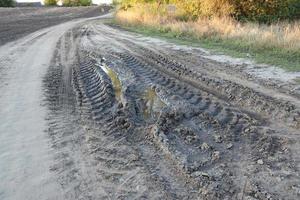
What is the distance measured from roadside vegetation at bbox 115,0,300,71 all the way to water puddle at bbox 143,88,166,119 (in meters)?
3.60

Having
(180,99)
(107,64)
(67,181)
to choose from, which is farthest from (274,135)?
(107,64)

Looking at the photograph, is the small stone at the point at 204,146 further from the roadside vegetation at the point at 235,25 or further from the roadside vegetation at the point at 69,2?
the roadside vegetation at the point at 69,2

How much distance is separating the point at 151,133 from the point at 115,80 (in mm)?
3777

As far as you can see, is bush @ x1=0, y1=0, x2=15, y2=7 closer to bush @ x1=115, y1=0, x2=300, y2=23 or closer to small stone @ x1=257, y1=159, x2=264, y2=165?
bush @ x1=115, y1=0, x2=300, y2=23

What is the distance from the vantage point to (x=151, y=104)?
24.6ft

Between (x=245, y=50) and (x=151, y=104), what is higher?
(x=151, y=104)

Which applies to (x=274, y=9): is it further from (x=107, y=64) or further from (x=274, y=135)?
(x=274, y=135)

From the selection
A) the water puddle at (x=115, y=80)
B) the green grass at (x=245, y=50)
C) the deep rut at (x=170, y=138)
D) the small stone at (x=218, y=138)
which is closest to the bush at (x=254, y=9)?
the green grass at (x=245, y=50)

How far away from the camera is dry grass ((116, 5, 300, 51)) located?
41.9 ft

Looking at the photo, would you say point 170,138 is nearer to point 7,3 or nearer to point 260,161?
point 260,161

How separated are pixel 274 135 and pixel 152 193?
2.19m

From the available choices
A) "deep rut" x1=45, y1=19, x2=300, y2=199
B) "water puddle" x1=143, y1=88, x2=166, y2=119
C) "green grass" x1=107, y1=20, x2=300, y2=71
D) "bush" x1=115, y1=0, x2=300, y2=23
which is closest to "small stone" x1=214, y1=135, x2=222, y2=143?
"deep rut" x1=45, y1=19, x2=300, y2=199

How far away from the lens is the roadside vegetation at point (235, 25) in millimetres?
12336

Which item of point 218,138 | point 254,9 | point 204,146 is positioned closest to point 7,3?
point 254,9
